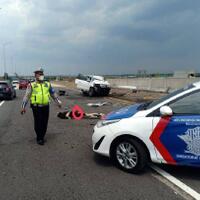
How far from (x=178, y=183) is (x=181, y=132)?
783 mm

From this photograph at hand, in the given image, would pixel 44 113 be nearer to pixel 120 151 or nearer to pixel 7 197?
pixel 120 151

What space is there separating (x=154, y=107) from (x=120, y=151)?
97 centimetres

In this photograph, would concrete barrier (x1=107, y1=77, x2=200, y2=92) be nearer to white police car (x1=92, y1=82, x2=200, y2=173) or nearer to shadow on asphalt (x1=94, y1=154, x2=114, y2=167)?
shadow on asphalt (x1=94, y1=154, x2=114, y2=167)

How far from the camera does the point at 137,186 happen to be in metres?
4.89

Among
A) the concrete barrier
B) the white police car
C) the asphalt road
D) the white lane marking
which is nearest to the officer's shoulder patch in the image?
the asphalt road

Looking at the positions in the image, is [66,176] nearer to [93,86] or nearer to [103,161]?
[103,161]

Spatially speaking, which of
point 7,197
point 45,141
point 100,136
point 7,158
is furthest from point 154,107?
point 45,141

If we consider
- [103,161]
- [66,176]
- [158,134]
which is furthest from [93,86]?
[158,134]

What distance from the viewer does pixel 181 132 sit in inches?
199

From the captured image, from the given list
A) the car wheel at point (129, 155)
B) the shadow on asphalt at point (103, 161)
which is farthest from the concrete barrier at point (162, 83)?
the car wheel at point (129, 155)

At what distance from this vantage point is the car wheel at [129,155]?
17.7 feet

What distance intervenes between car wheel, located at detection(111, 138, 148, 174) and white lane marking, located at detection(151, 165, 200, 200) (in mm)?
354

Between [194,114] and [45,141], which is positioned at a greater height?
[194,114]

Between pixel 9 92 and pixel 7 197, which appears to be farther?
pixel 9 92
